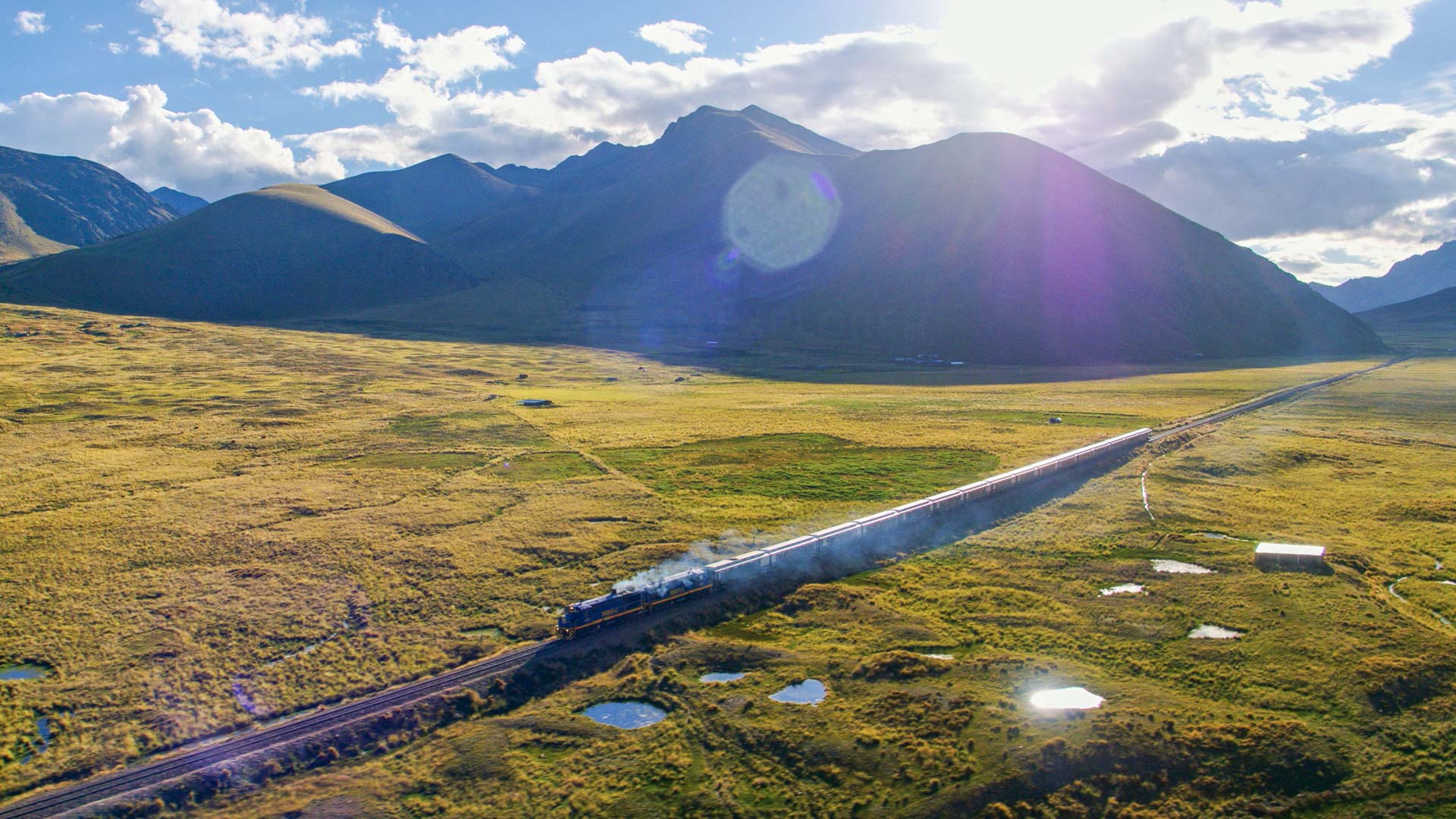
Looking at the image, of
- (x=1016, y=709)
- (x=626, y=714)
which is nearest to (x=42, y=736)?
(x=626, y=714)

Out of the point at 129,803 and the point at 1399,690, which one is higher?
the point at 1399,690

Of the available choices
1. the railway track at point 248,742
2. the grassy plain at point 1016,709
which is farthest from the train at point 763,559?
the grassy plain at point 1016,709

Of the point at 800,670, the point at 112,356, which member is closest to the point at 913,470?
the point at 800,670

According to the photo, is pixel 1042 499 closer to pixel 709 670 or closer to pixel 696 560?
pixel 696 560

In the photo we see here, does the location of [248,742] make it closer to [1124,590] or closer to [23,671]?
[23,671]

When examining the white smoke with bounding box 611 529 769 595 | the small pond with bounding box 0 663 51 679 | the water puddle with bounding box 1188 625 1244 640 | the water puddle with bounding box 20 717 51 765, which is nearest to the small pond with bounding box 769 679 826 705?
→ the white smoke with bounding box 611 529 769 595

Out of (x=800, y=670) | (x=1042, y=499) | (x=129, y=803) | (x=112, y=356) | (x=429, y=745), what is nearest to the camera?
(x=129, y=803)
